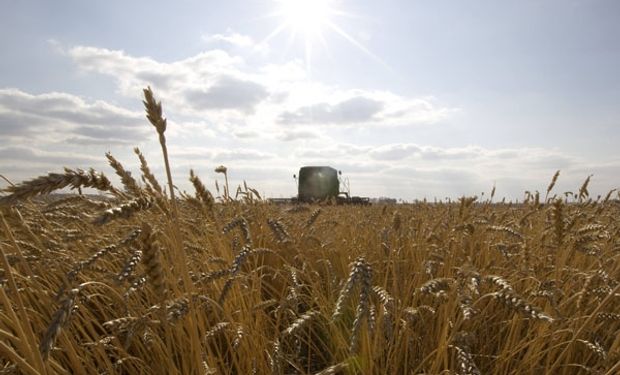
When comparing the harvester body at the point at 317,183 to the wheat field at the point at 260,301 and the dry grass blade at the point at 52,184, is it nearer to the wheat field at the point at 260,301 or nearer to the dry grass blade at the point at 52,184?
the wheat field at the point at 260,301

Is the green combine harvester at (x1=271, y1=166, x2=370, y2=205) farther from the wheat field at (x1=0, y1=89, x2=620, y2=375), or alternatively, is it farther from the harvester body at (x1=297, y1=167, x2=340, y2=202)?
the wheat field at (x1=0, y1=89, x2=620, y2=375)

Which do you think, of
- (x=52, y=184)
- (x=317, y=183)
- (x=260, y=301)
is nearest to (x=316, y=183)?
(x=317, y=183)

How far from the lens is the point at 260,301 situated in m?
2.21

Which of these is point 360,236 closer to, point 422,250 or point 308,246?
point 308,246

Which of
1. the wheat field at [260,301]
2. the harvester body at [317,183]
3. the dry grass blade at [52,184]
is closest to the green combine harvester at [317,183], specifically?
the harvester body at [317,183]

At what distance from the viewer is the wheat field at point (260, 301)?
1106mm

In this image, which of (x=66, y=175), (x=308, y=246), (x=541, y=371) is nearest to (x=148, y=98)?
(x=66, y=175)

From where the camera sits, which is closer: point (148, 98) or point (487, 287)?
point (148, 98)

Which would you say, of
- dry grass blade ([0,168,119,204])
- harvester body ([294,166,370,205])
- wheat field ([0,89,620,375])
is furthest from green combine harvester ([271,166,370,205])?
dry grass blade ([0,168,119,204])

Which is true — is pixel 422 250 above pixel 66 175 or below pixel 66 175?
below

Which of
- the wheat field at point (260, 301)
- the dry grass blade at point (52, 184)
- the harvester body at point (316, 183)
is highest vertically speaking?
the harvester body at point (316, 183)

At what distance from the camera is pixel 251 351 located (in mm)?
1914

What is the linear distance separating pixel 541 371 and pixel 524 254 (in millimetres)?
571

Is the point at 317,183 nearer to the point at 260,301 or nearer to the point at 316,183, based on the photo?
the point at 316,183
